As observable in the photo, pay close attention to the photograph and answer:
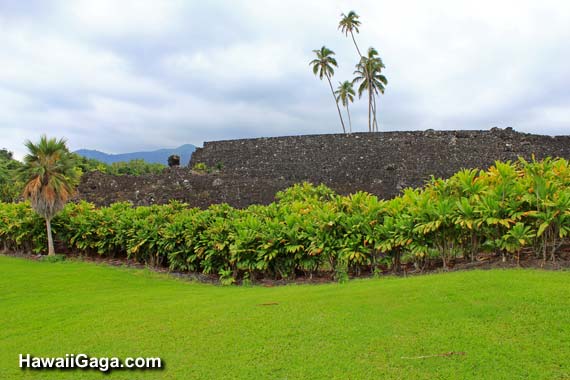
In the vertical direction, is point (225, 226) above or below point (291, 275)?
above

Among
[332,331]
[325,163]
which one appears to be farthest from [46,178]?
[325,163]

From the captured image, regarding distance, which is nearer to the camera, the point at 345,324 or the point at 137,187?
the point at 345,324

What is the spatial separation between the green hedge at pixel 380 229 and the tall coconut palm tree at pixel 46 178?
7.57 feet

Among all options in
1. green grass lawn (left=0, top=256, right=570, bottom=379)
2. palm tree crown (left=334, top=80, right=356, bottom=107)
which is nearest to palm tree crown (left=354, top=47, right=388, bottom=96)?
palm tree crown (left=334, top=80, right=356, bottom=107)

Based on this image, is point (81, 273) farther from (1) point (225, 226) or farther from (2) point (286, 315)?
(2) point (286, 315)

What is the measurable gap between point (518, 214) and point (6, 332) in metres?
5.88

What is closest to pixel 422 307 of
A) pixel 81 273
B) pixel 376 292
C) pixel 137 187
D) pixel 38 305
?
pixel 376 292

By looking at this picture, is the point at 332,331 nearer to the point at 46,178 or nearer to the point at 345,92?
the point at 46,178

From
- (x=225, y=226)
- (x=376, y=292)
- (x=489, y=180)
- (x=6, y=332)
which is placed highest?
(x=489, y=180)

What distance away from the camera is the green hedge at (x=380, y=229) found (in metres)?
5.61

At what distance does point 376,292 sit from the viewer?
4.69 metres

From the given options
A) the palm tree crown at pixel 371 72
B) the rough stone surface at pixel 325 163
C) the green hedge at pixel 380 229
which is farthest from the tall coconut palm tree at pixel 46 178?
A: the palm tree crown at pixel 371 72

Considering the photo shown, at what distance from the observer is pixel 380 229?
21.0 ft

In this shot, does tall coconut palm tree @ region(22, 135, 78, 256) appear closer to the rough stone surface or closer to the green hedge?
the green hedge
